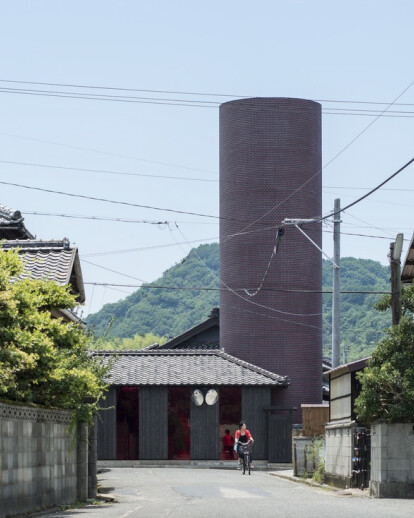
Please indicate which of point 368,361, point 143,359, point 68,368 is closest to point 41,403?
point 68,368

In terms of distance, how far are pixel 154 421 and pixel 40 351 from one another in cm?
3482

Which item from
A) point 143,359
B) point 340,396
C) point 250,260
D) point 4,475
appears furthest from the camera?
point 250,260

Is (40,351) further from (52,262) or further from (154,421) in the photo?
(154,421)

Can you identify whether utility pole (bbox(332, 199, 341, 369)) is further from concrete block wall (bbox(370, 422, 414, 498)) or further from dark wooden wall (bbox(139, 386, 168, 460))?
dark wooden wall (bbox(139, 386, 168, 460))

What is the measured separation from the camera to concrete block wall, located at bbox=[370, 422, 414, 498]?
25.7 m

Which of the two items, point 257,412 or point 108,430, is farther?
point 257,412

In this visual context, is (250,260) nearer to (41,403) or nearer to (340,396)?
(340,396)

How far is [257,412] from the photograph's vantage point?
2201 inches

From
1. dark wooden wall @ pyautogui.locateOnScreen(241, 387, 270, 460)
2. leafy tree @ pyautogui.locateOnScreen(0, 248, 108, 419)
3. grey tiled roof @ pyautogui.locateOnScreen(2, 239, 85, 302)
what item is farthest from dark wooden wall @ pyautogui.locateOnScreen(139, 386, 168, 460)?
leafy tree @ pyautogui.locateOnScreen(0, 248, 108, 419)

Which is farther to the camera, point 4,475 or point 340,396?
point 340,396

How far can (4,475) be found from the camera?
62.3 ft

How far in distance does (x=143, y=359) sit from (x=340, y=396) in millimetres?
26520

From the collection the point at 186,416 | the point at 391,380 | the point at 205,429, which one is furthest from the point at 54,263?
the point at 205,429

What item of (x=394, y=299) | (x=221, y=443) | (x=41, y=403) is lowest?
(x=221, y=443)
